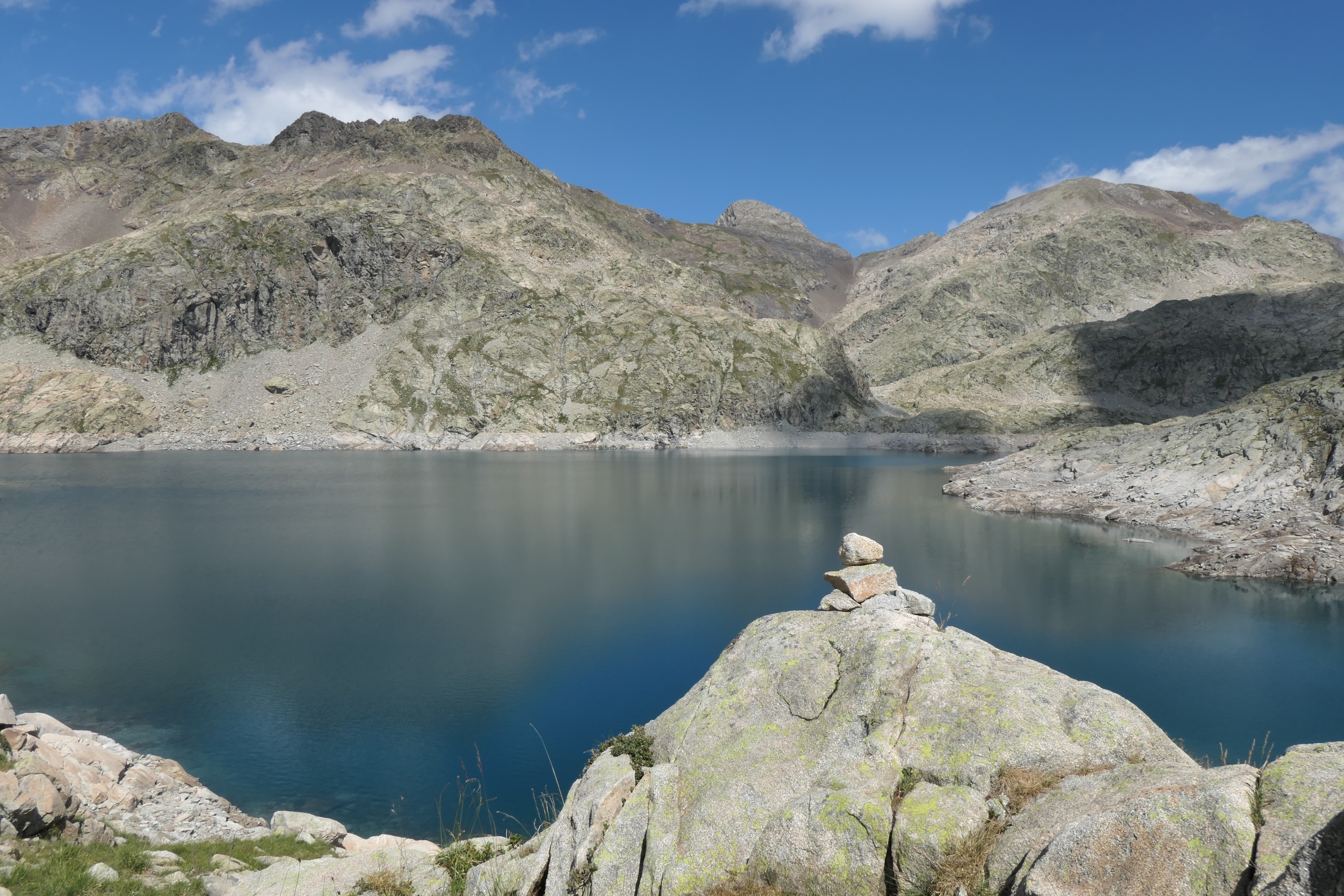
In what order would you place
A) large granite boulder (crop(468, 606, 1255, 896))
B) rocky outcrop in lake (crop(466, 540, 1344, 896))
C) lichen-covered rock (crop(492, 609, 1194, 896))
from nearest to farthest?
rocky outcrop in lake (crop(466, 540, 1344, 896))
large granite boulder (crop(468, 606, 1255, 896))
lichen-covered rock (crop(492, 609, 1194, 896))

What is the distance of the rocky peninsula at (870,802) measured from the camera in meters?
6.57

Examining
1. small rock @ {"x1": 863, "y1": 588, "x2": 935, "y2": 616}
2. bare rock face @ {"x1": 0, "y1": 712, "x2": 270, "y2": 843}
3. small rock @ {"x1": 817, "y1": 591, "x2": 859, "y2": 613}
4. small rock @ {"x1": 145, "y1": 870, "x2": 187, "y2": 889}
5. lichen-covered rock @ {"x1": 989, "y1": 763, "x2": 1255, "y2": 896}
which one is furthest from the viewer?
small rock @ {"x1": 817, "y1": 591, "x2": 859, "y2": 613}

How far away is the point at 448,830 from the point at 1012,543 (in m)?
53.6

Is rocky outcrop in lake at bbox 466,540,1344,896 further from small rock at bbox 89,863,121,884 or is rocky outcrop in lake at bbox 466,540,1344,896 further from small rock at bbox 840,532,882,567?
small rock at bbox 89,863,121,884

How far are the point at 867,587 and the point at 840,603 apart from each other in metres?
1.03

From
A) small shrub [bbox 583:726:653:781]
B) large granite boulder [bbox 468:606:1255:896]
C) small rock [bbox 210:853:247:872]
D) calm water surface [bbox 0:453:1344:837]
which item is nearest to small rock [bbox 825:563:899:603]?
large granite boulder [bbox 468:606:1255:896]

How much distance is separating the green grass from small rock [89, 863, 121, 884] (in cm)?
6

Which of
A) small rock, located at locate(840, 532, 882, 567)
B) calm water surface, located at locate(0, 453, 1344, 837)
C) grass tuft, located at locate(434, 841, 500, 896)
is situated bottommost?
calm water surface, located at locate(0, 453, 1344, 837)

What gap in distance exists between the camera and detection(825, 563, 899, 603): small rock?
1647 centimetres

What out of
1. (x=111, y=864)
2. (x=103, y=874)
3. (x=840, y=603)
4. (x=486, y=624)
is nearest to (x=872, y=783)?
(x=840, y=603)

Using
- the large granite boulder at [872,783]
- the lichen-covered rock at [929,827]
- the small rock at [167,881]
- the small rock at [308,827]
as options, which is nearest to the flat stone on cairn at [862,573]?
the large granite boulder at [872,783]

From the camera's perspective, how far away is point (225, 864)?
13.2 meters

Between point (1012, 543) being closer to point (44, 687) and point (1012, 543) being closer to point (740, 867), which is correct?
point (740, 867)

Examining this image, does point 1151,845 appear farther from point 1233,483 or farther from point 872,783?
point 1233,483
